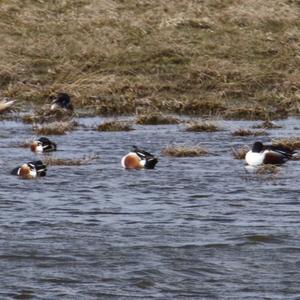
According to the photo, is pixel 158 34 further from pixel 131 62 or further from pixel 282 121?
pixel 282 121

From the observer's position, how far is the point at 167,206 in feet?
52.6

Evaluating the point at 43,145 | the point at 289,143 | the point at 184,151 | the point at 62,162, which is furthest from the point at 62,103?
the point at 62,162

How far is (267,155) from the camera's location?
19.5m

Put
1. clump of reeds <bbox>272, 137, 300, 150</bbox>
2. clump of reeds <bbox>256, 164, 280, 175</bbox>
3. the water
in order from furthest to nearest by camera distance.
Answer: clump of reeds <bbox>272, 137, 300, 150</bbox> → clump of reeds <bbox>256, 164, 280, 175</bbox> → the water

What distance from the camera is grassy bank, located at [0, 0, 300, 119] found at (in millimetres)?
29141

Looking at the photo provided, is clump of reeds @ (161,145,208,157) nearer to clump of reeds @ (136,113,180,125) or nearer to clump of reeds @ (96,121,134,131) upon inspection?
clump of reeds @ (96,121,134,131)

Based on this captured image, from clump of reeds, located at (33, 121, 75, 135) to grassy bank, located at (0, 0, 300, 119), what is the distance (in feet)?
10.9

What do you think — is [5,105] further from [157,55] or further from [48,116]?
[157,55]

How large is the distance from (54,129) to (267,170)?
634cm

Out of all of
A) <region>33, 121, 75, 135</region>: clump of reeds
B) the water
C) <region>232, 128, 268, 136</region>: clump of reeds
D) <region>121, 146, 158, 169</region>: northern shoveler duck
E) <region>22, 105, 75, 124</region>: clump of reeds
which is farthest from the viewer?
<region>22, 105, 75, 124</region>: clump of reeds

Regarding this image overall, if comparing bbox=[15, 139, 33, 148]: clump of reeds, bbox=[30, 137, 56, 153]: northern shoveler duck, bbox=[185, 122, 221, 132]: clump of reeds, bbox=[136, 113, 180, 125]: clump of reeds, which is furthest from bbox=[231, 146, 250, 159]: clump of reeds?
bbox=[136, 113, 180, 125]: clump of reeds

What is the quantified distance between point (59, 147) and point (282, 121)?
21.3 ft

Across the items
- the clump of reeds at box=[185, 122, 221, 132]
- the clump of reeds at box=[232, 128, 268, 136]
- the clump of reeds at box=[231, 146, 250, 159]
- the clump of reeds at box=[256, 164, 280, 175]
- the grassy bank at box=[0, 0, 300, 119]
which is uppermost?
the grassy bank at box=[0, 0, 300, 119]

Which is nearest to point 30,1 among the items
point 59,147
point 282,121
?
point 282,121
